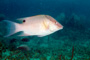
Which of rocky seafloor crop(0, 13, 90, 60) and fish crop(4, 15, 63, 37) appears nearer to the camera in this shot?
fish crop(4, 15, 63, 37)

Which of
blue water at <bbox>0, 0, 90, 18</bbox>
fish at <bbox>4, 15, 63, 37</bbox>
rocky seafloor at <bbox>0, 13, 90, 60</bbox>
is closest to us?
fish at <bbox>4, 15, 63, 37</bbox>

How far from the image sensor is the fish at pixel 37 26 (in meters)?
1.63

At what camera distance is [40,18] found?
1.63 metres

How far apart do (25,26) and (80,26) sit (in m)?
14.0

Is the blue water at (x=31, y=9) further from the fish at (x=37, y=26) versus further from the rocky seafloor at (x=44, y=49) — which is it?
the fish at (x=37, y=26)

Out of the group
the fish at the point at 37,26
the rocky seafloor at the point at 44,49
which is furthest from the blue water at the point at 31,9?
the fish at the point at 37,26

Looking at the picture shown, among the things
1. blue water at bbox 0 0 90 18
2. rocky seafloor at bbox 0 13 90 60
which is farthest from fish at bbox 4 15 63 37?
blue water at bbox 0 0 90 18

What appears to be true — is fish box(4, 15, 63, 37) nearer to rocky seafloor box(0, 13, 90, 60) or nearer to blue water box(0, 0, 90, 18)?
rocky seafloor box(0, 13, 90, 60)

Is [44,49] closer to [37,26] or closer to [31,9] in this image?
[37,26]

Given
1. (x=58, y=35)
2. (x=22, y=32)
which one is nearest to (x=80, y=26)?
(x=58, y=35)

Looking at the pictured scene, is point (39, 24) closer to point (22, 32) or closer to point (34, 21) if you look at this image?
point (34, 21)

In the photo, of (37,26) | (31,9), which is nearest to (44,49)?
(37,26)

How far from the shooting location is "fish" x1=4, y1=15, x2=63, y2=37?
64.2 inches

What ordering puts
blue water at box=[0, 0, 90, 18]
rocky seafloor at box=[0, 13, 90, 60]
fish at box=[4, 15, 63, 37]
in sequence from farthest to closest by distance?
→ blue water at box=[0, 0, 90, 18] → rocky seafloor at box=[0, 13, 90, 60] → fish at box=[4, 15, 63, 37]
